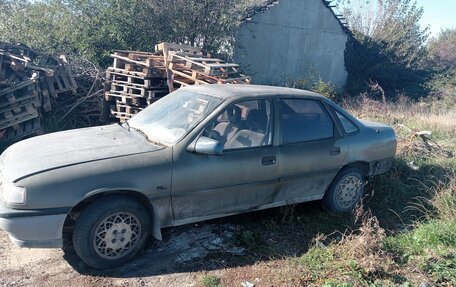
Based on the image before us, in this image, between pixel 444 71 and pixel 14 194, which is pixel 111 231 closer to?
pixel 14 194

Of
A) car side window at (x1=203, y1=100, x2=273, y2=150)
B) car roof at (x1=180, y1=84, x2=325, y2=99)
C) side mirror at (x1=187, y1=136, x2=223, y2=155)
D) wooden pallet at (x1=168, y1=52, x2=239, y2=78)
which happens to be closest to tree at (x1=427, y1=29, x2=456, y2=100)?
wooden pallet at (x1=168, y1=52, x2=239, y2=78)

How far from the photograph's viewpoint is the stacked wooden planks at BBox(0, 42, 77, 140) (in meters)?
7.17

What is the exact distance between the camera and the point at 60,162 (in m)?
3.50

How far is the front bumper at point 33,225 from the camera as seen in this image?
10.8ft

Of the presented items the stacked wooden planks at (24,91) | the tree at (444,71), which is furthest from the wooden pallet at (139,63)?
the tree at (444,71)

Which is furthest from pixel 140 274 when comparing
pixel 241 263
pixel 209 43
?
pixel 209 43

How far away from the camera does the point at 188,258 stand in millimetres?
4020

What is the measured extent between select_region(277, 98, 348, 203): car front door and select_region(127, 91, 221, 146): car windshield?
91cm

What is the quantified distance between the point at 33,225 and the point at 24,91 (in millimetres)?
4973

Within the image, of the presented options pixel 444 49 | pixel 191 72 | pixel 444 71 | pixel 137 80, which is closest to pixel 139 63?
pixel 137 80

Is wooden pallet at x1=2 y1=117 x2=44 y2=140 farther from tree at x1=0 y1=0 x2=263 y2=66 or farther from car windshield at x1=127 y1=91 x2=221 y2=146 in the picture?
tree at x1=0 y1=0 x2=263 y2=66

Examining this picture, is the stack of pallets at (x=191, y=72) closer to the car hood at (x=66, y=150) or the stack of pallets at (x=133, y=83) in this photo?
the stack of pallets at (x=133, y=83)

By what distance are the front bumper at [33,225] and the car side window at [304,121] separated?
2.43 m

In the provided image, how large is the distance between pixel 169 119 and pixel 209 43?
31.9 feet
